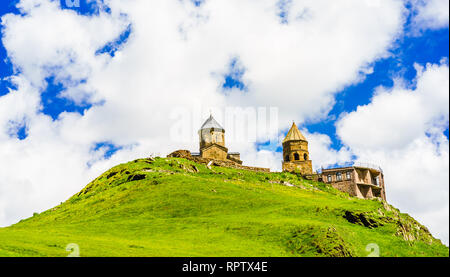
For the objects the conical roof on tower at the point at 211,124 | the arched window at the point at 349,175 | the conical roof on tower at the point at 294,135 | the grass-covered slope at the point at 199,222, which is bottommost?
the grass-covered slope at the point at 199,222

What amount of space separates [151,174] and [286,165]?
1413 inches

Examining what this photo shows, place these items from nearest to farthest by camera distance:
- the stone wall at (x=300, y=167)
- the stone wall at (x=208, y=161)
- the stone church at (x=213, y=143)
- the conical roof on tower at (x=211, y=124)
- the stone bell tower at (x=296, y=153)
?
the stone wall at (x=208, y=161), the stone wall at (x=300, y=167), the stone bell tower at (x=296, y=153), the stone church at (x=213, y=143), the conical roof on tower at (x=211, y=124)

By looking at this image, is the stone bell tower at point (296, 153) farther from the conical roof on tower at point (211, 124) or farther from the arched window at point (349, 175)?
the conical roof on tower at point (211, 124)

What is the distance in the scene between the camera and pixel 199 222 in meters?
52.0

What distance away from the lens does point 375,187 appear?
3844 inches

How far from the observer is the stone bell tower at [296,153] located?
100m

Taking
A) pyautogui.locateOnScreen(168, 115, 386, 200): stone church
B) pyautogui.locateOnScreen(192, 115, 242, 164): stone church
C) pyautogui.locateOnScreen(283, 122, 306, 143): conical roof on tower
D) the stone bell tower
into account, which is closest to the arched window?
pyautogui.locateOnScreen(168, 115, 386, 200): stone church

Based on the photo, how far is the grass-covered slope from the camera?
40031 millimetres

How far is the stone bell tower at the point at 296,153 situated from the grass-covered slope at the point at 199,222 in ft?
52.7

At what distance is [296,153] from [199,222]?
55.1m

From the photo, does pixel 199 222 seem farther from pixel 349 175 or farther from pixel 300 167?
pixel 300 167

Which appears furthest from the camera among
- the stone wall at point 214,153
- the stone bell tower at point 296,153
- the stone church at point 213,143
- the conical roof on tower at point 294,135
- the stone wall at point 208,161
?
the conical roof on tower at point 294,135

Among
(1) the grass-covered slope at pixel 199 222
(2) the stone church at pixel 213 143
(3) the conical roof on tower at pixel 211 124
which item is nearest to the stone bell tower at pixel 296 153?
(2) the stone church at pixel 213 143
